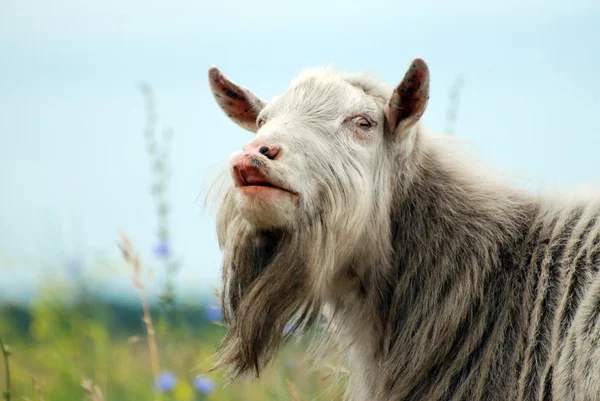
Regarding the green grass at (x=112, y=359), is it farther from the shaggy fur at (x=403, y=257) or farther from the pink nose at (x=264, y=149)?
the pink nose at (x=264, y=149)

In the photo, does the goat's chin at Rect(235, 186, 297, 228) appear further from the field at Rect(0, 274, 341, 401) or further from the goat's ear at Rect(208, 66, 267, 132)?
the field at Rect(0, 274, 341, 401)

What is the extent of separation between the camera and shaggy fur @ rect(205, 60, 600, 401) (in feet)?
12.8

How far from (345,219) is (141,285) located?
1.64 metres

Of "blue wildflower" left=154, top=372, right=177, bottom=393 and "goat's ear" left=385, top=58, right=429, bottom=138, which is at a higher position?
"goat's ear" left=385, top=58, right=429, bottom=138

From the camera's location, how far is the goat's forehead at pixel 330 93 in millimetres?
4160

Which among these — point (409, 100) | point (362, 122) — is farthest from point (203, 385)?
point (409, 100)

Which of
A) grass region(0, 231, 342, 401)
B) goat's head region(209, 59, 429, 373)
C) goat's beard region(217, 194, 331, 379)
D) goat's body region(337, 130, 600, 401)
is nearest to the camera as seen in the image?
goat's head region(209, 59, 429, 373)

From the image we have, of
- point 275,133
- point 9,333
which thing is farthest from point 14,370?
point 275,133

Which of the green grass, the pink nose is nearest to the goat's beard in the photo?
Answer: the pink nose

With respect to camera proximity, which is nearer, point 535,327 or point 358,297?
point 535,327

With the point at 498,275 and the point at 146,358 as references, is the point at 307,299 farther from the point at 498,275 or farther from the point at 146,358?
the point at 146,358

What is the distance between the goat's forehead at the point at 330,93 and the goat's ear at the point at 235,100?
0.42 m

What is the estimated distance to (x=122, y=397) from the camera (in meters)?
6.04

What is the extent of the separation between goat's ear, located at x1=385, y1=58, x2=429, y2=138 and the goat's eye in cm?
10
